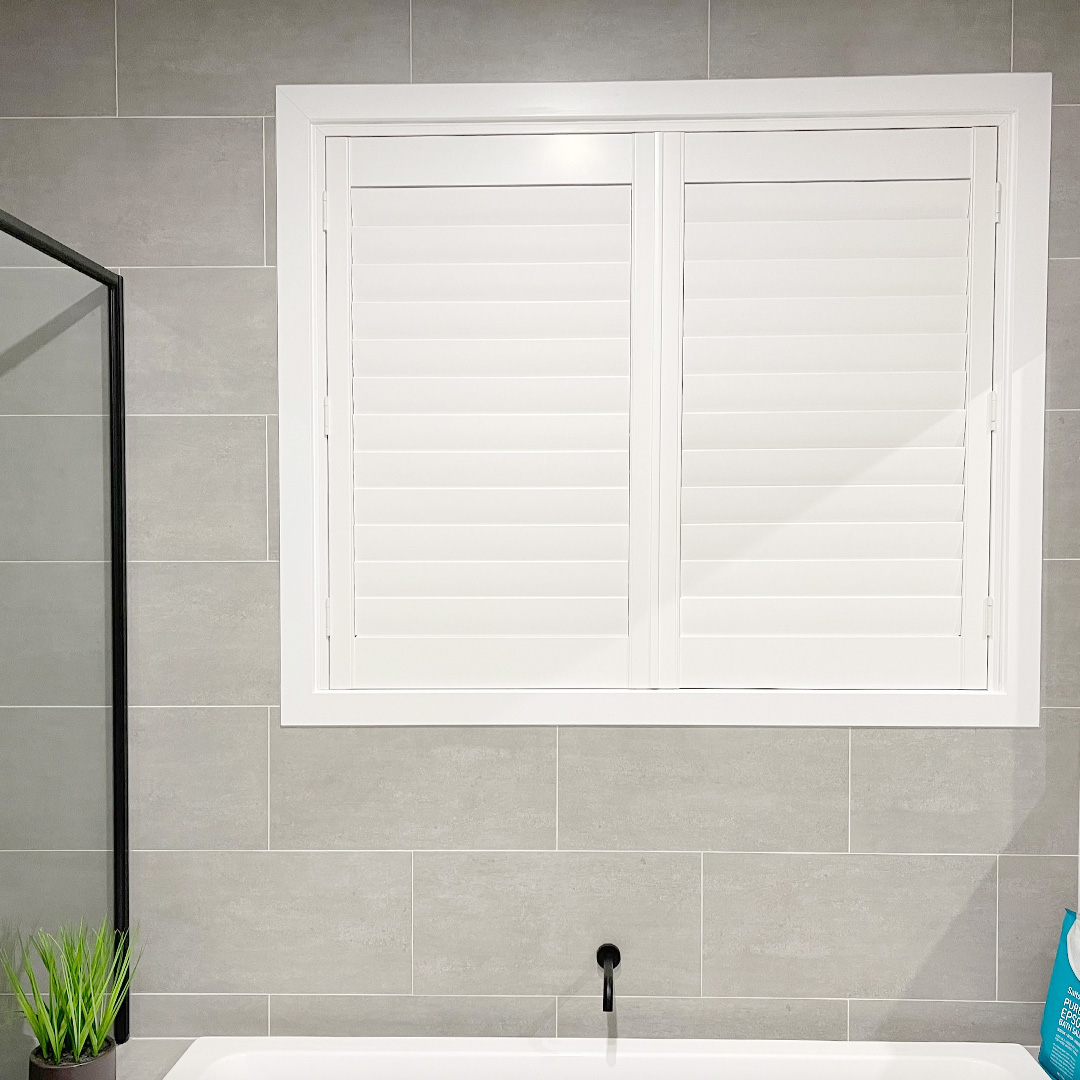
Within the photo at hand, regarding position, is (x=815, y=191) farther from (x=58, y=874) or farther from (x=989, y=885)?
(x=58, y=874)

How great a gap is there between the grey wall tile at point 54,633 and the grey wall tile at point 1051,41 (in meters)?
1.86

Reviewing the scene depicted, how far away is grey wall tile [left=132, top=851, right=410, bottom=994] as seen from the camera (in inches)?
66.5

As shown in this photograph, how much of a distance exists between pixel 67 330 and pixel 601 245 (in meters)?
0.92

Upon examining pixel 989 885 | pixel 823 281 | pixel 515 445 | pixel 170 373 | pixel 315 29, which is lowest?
pixel 989 885

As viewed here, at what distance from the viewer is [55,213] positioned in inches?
65.7

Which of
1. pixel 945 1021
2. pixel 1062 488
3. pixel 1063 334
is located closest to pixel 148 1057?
pixel 945 1021

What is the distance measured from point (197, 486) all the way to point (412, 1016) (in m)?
1.06

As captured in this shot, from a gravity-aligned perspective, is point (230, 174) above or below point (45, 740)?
above

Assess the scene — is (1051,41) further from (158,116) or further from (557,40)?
(158,116)

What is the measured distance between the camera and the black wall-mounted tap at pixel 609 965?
1544 millimetres

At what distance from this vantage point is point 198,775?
1692 mm

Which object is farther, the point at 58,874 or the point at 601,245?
the point at 601,245

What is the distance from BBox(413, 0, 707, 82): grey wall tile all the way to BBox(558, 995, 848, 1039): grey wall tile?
66.7 inches

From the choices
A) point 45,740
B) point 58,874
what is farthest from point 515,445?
point 58,874
